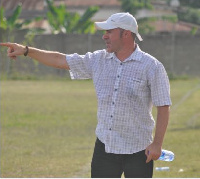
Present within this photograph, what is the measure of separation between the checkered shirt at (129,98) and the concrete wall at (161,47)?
31469mm

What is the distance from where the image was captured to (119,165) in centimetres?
670

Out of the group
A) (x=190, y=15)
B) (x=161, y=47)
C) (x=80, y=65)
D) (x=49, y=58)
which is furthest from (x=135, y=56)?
(x=190, y=15)

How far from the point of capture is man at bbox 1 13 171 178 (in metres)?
6.56

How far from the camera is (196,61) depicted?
38.5m

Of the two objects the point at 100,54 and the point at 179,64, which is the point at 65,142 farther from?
the point at 179,64

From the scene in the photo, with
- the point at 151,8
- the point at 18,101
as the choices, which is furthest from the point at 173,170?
the point at 151,8

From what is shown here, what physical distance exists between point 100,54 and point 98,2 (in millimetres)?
51026

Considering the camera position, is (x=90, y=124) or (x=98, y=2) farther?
(x=98, y=2)

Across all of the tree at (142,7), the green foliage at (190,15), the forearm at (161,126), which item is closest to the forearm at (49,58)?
the forearm at (161,126)

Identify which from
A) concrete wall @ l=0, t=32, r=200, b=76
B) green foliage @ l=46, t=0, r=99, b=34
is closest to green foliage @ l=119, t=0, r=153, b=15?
green foliage @ l=46, t=0, r=99, b=34

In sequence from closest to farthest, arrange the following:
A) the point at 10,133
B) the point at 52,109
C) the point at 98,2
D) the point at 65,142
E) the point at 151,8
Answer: the point at 65,142 → the point at 10,133 → the point at 52,109 → the point at 151,8 → the point at 98,2

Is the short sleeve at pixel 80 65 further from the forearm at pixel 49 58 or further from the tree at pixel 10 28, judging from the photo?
the tree at pixel 10 28

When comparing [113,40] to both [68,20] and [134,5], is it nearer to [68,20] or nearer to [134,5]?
[68,20]

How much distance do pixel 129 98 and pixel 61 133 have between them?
9.42m
